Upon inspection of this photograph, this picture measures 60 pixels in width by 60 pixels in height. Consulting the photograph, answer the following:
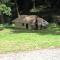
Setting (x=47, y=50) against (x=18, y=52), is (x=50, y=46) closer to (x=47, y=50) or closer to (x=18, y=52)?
(x=47, y=50)

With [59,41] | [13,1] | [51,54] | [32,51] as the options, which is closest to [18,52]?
[32,51]

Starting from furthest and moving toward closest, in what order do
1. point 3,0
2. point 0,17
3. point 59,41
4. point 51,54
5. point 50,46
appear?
point 0,17 → point 3,0 → point 59,41 → point 50,46 → point 51,54

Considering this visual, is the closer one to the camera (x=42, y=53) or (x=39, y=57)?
(x=39, y=57)

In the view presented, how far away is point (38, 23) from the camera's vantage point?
31766mm

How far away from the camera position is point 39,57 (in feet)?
52.5

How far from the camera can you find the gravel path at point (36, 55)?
51.8 feet

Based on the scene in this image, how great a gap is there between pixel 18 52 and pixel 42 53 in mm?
1587

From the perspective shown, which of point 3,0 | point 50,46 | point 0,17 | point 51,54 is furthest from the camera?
point 0,17

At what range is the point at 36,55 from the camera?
16.6 meters

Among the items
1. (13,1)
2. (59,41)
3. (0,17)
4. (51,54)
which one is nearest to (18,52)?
(51,54)

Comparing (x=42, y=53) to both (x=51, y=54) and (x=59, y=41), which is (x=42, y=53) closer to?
(x=51, y=54)

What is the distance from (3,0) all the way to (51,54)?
52.0ft

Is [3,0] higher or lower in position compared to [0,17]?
higher

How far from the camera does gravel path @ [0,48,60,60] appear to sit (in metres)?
15.8
